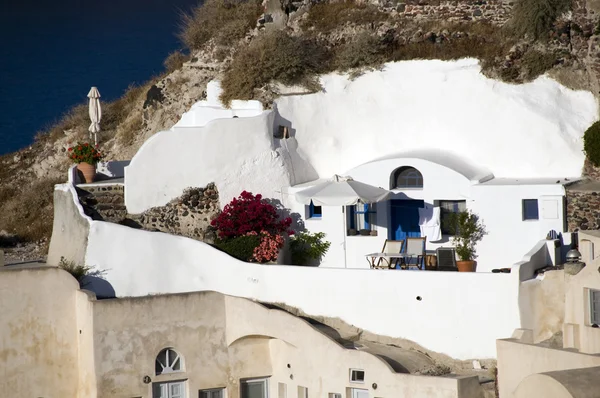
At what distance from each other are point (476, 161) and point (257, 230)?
20.1ft

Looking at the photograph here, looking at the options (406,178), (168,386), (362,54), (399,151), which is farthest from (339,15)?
(168,386)

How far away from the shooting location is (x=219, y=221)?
30.9 meters

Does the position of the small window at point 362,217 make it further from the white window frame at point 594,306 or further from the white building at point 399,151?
the white window frame at point 594,306

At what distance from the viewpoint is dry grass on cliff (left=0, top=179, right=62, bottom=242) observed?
1428 inches

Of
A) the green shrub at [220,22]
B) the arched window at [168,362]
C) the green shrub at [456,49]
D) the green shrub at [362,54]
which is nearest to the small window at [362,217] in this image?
the green shrub at [362,54]

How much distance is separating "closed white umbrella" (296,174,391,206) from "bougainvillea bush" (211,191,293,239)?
33.3 inches

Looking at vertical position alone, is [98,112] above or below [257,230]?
above

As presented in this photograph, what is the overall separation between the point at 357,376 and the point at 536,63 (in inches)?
404

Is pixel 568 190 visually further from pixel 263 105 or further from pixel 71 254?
pixel 71 254

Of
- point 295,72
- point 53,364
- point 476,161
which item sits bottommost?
point 53,364

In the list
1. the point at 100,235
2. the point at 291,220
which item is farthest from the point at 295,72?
the point at 100,235

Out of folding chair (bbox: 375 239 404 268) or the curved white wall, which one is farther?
the curved white wall

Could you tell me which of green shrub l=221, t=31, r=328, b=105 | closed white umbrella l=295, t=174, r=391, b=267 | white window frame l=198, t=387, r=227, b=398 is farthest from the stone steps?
white window frame l=198, t=387, r=227, b=398

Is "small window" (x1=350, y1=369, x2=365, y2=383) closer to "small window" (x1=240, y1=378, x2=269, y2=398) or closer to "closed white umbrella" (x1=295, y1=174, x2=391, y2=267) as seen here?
"small window" (x1=240, y1=378, x2=269, y2=398)
